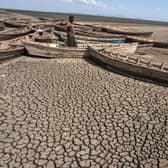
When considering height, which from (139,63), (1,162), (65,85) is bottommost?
(1,162)

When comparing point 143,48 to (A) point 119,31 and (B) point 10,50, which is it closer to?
(A) point 119,31

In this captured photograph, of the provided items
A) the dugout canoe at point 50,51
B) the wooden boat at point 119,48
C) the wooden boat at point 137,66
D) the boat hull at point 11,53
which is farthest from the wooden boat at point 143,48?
the boat hull at point 11,53

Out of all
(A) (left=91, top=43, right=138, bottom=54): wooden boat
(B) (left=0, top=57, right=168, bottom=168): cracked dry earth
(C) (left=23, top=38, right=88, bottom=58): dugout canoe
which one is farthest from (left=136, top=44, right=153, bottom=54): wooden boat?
(B) (left=0, top=57, right=168, bottom=168): cracked dry earth

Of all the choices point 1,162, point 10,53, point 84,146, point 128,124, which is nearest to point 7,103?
point 1,162

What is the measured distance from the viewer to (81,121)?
7941 millimetres

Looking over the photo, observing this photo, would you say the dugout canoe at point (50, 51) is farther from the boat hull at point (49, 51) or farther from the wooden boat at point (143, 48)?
the wooden boat at point (143, 48)

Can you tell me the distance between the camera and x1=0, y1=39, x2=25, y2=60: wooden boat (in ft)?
46.1

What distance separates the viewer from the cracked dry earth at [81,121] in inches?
246

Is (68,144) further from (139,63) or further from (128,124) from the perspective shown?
(139,63)

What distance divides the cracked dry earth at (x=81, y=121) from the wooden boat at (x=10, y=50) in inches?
79.3

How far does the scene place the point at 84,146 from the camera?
22.0 ft

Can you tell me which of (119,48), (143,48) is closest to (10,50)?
(119,48)

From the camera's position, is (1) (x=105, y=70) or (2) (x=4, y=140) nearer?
(2) (x=4, y=140)

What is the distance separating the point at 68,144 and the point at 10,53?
9.67 m
